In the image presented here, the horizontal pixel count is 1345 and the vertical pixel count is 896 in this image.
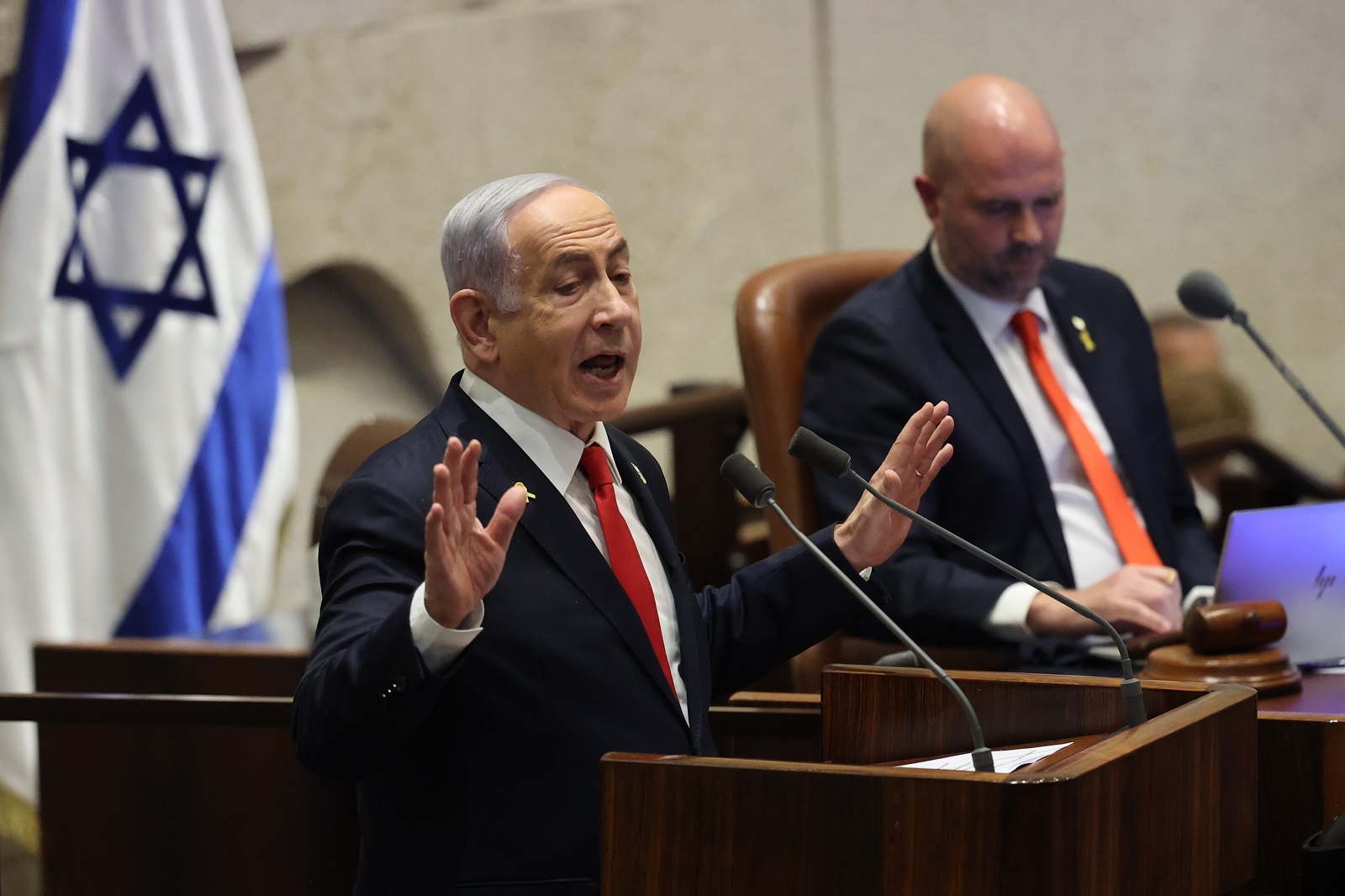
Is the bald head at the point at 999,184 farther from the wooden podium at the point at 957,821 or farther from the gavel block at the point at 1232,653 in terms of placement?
the wooden podium at the point at 957,821

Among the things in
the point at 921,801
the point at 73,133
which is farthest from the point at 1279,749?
the point at 73,133

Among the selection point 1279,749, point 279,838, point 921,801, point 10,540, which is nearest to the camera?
point 921,801

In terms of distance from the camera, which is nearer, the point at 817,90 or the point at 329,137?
the point at 329,137

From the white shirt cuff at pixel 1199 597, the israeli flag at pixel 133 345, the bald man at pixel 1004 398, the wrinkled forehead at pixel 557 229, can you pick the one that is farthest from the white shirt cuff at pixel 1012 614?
the israeli flag at pixel 133 345

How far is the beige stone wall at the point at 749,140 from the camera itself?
4309 mm

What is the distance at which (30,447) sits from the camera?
140 inches

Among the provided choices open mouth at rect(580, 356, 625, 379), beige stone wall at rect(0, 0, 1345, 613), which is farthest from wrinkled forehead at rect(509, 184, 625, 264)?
beige stone wall at rect(0, 0, 1345, 613)

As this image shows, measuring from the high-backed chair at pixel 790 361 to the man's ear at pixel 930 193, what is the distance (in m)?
0.21

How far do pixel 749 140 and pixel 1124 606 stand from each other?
8.46ft

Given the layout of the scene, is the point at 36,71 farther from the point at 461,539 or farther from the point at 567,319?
the point at 461,539

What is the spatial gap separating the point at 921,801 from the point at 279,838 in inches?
53.2

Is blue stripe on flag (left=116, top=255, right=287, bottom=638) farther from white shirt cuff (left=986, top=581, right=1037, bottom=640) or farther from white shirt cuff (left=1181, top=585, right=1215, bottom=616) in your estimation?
white shirt cuff (left=1181, top=585, right=1215, bottom=616)

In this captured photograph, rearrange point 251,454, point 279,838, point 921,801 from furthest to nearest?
1. point 251,454
2. point 279,838
3. point 921,801

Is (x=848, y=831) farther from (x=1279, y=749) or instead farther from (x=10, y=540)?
(x=10, y=540)
